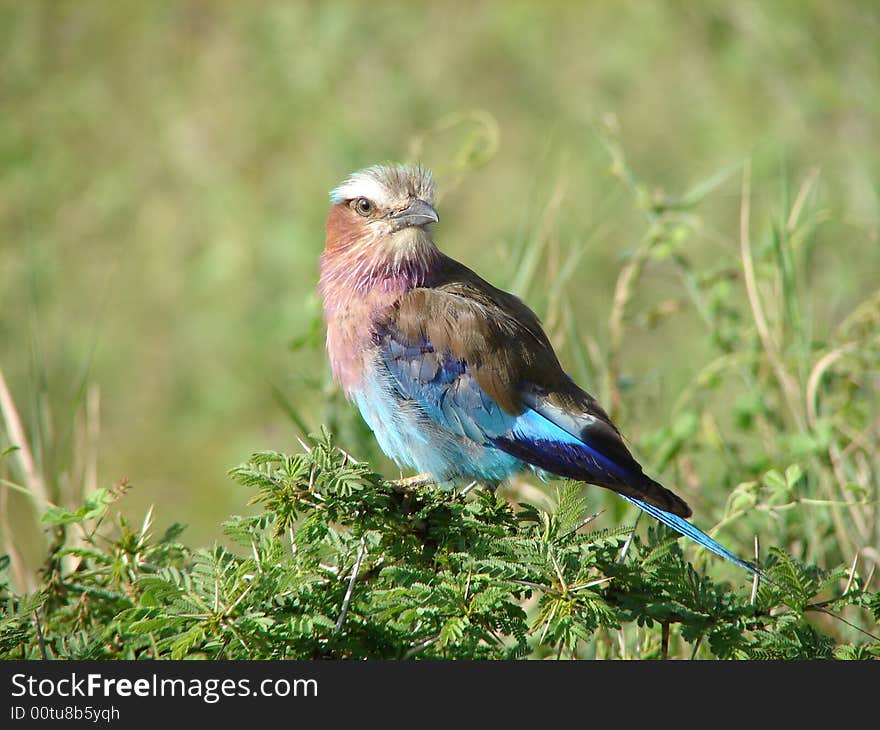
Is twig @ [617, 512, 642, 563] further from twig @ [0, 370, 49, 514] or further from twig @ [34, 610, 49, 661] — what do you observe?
twig @ [0, 370, 49, 514]

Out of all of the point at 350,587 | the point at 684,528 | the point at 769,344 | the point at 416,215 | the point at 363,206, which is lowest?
the point at 350,587

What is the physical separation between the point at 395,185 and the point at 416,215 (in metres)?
0.15

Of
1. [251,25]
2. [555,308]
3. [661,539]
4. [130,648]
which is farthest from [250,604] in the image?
[251,25]

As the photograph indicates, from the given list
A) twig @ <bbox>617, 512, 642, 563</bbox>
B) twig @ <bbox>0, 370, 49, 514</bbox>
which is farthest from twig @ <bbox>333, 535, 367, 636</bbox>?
twig @ <bbox>0, 370, 49, 514</bbox>

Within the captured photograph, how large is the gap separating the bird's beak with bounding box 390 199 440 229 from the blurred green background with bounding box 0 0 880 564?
870mm

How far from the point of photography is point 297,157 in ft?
23.2

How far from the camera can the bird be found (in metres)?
3.06

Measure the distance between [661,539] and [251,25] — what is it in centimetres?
626

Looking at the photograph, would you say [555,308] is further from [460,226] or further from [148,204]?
[148,204]

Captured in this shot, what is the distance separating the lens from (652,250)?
3828 mm

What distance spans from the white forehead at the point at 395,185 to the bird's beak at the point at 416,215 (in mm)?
51

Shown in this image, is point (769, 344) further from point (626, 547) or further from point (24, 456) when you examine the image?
point (24, 456)

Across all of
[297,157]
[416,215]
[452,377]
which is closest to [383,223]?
[416,215]

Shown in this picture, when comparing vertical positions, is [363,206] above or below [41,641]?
above
